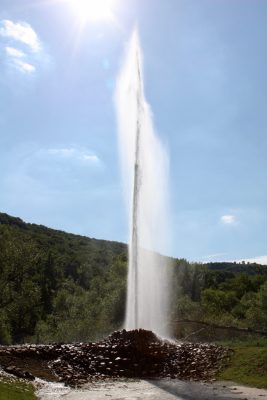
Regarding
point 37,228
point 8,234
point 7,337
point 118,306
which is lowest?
point 7,337

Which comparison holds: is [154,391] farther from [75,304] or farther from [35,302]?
[75,304]

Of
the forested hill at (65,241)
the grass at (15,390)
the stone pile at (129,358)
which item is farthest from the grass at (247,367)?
the forested hill at (65,241)

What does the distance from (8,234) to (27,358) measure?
27253 mm

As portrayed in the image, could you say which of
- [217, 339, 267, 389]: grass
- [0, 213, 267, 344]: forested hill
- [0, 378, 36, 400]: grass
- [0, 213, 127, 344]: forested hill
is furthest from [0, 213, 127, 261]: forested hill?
[0, 378, 36, 400]: grass

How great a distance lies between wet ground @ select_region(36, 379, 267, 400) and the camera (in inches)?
659

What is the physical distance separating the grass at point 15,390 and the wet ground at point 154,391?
559mm

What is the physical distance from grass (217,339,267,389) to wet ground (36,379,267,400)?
855 mm

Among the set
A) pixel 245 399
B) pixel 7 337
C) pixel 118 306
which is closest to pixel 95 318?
pixel 118 306

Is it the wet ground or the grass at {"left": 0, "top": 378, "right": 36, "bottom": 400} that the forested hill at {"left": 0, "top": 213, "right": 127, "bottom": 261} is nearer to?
the wet ground

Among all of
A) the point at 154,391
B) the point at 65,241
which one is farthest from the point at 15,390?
the point at 65,241

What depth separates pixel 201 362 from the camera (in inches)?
894

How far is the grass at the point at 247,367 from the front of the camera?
19688mm

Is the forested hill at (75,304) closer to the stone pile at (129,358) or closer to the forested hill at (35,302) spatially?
the forested hill at (35,302)

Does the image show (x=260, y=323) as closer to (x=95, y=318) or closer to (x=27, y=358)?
(x=95, y=318)
